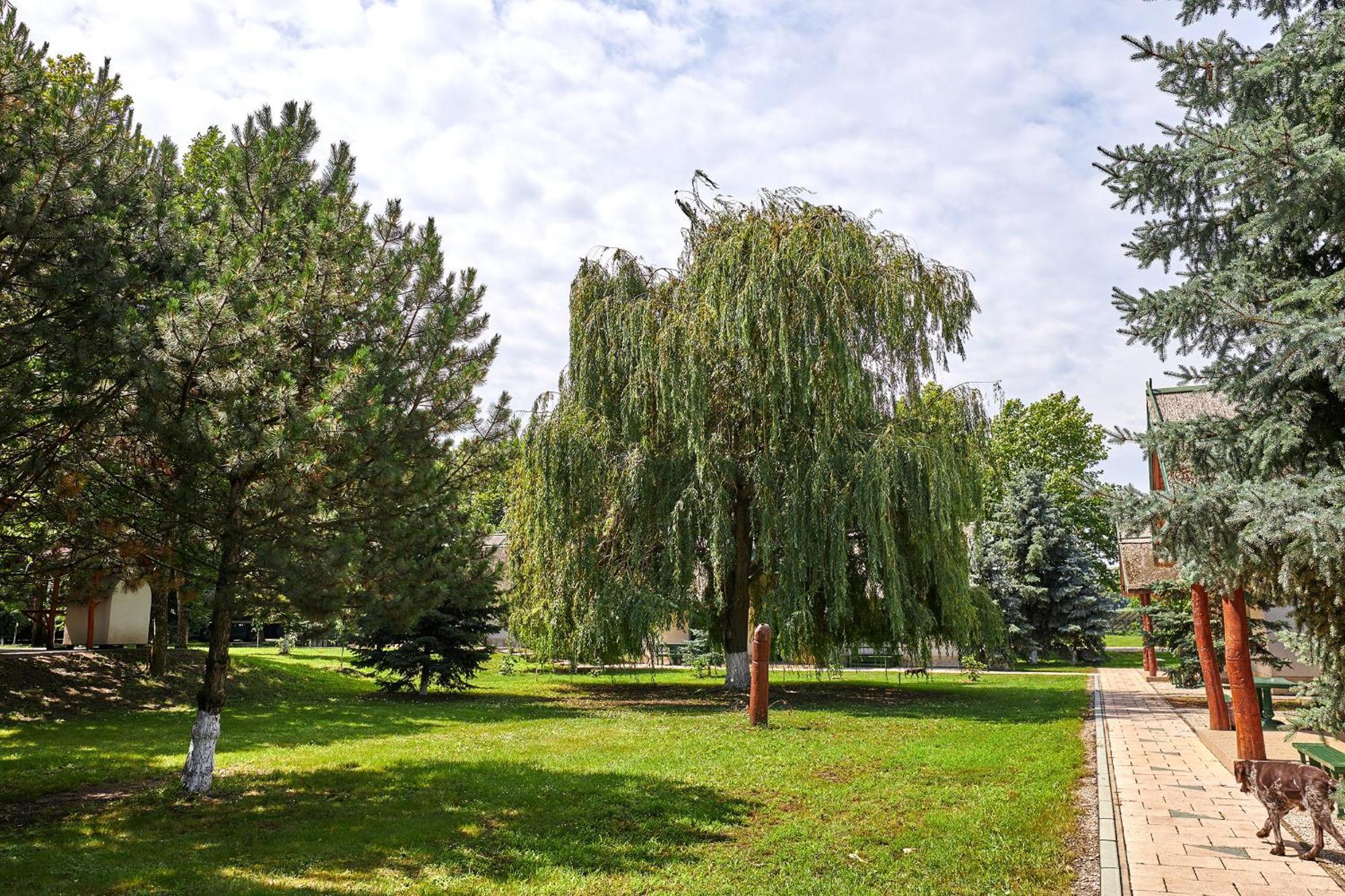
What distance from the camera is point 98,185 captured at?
23.3ft

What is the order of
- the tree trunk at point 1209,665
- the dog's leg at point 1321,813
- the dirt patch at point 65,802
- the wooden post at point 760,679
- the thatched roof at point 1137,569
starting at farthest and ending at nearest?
the thatched roof at point 1137,569
the wooden post at point 760,679
the tree trunk at point 1209,665
the dirt patch at point 65,802
the dog's leg at point 1321,813

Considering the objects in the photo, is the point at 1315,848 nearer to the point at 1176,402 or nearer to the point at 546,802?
the point at 546,802

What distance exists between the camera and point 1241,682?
8.44 meters

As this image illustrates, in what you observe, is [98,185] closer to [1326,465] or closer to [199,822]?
[199,822]

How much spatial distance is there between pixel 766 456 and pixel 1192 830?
10.0m

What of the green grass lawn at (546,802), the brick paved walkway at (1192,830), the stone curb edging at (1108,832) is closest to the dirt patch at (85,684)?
the green grass lawn at (546,802)

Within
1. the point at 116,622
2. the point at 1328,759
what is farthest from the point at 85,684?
the point at 1328,759

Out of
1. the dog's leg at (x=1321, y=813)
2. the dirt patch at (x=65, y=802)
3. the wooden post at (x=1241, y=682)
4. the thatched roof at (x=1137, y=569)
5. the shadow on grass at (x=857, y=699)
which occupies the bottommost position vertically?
the shadow on grass at (x=857, y=699)

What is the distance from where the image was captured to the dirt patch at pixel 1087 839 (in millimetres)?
5441

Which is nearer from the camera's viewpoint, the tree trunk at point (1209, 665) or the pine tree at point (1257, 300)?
the pine tree at point (1257, 300)

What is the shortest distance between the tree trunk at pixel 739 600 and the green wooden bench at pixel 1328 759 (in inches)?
400

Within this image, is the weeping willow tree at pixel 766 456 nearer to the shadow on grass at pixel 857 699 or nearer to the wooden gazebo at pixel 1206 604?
the shadow on grass at pixel 857 699

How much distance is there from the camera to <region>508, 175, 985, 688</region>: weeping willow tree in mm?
15477

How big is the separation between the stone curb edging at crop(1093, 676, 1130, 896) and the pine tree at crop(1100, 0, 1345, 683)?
192 centimetres
